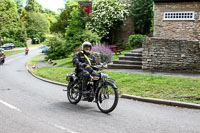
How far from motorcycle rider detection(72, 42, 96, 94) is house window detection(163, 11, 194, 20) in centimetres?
1409

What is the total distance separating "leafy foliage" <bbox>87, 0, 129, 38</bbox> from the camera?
105 feet

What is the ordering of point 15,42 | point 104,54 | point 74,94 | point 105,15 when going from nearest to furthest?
point 74,94 → point 104,54 → point 105,15 → point 15,42

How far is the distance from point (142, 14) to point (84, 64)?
86.5 ft

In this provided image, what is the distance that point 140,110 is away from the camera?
22.3 ft

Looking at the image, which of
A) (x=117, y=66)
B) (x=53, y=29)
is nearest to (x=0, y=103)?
(x=117, y=66)

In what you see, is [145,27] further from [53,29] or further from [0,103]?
[53,29]

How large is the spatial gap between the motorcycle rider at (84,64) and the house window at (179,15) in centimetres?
1409

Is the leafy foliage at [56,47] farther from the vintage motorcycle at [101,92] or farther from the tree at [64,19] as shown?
the tree at [64,19]

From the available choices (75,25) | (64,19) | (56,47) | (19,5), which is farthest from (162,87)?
(19,5)

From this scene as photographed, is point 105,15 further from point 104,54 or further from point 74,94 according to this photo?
point 74,94

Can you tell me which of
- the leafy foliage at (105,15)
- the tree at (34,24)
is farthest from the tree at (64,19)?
the tree at (34,24)

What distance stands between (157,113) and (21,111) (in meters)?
3.63

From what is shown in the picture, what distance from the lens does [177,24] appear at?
63.5 ft

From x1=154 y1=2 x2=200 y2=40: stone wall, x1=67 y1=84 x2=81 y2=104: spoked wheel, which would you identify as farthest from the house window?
x1=67 y1=84 x2=81 y2=104: spoked wheel
